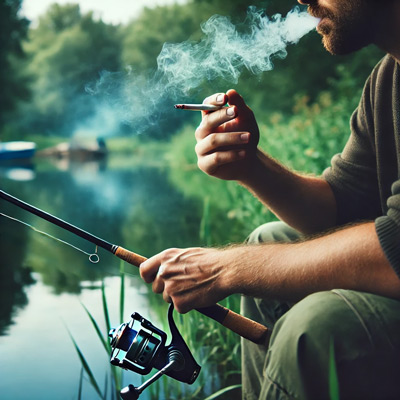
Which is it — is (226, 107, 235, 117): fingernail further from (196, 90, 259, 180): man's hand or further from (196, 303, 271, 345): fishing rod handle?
(196, 303, 271, 345): fishing rod handle

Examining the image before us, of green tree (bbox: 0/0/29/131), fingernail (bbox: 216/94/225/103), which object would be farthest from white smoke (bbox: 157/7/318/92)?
green tree (bbox: 0/0/29/131)

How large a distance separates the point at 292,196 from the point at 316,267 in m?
0.54

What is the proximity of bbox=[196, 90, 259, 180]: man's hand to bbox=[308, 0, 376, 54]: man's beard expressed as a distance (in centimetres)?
29

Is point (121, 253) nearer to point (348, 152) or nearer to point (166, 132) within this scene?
point (348, 152)

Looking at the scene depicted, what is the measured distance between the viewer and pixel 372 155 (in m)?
1.76

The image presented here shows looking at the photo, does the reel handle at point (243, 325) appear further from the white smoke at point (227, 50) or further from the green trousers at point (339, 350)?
the white smoke at point (227, 50)

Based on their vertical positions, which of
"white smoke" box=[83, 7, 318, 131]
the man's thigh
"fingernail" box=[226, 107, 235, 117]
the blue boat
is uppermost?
the blue boat

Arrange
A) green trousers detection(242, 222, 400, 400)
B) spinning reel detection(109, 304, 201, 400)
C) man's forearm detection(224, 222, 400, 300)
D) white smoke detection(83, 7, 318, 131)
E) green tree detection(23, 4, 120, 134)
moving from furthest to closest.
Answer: green tree detection(23, 4, 120, 134) < white smoke detection(83, 7, 318, 131) < spinning reel detection(109, 304, 201, 400) < man's forearm detection(224, 222, 400, 300) < green trousers detection(242, 222, 400, 400)

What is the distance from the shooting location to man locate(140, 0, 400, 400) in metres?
1.12

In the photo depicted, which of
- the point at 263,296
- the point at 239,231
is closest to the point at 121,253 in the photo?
the point at 263,296

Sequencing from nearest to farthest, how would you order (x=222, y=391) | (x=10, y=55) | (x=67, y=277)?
(x=222, y=391) → (x=67, y=277) → (x=10, y=55)

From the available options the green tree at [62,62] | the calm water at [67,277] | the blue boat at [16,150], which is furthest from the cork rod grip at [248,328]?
the blue boat at [16,150]

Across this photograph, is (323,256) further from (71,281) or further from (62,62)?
(62,62)

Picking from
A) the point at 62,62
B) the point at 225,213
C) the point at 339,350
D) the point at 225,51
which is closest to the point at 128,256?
the point at 339,350
